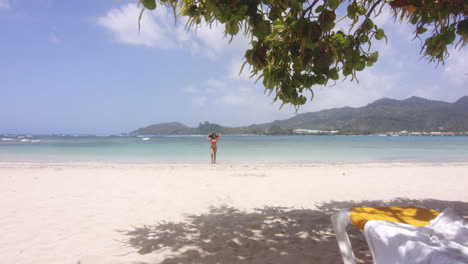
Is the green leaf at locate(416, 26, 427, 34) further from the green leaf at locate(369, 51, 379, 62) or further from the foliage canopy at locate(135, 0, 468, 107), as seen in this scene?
the green leaf at locate(369, 51, 379, 62)

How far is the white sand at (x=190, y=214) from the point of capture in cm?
295

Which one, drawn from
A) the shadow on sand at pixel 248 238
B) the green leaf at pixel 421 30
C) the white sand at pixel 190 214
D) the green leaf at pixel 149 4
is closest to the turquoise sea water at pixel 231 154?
the white sand at pixel 190 214

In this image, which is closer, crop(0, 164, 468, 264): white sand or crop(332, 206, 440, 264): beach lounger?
crop(332, 206, 440, 264): beach lounger

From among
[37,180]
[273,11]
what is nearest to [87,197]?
[37,180]

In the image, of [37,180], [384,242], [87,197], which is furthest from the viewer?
[37,180]

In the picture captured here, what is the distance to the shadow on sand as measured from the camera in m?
2.81

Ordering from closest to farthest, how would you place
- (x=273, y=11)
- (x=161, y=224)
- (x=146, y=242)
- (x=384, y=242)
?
(x=384, y=242)
(x=273, y=11)
(x=146, y=242)
(x=161, y=224)

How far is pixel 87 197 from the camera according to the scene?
5609 mm

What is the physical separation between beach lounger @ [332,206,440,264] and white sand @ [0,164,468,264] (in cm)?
69

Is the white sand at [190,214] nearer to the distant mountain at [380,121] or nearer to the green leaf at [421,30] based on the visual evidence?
the green leaf at [421,30]

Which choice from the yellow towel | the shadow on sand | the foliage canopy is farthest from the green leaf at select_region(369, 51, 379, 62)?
the shadow on sand

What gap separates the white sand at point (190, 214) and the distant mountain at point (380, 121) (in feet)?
286

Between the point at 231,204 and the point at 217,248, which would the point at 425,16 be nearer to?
the point at 217,248

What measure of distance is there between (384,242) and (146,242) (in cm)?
273
